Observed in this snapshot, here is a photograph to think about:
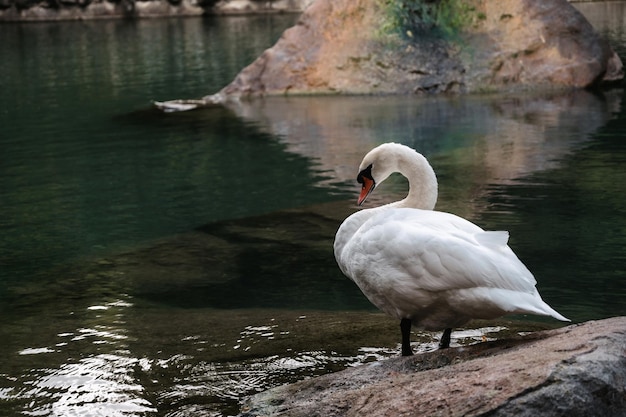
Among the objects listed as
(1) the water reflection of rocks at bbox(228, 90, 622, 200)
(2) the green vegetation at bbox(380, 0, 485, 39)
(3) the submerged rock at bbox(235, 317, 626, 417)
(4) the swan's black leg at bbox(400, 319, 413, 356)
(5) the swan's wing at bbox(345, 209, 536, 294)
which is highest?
(2) the green vegetation at bbox(380, 0, 485, 39)

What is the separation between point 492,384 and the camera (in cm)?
355

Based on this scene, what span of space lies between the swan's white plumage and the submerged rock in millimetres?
226

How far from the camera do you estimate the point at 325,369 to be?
5324mm

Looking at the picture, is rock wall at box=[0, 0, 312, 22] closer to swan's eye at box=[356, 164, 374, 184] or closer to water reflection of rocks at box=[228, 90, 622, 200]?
water reflection of rocks at box=[228, 90, 622, 200]

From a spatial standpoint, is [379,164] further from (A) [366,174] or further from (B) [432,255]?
(B) [432,255]

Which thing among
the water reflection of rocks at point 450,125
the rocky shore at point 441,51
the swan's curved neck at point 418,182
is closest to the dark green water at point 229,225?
the water reflection of rocks at point 450,125

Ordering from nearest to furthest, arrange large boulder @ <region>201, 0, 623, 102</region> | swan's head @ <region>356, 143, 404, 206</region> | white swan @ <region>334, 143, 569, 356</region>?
white swan @ <region>334, 143, 569, 356</region>, swan's head @ <region>356, 143, 404, 206</region>, large boulder @ <region>201, 0, 623, 102</region>

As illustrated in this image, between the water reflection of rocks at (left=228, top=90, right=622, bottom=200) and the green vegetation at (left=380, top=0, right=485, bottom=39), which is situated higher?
the green vegetation at (left=380, top=0, right=485, bottom=39)

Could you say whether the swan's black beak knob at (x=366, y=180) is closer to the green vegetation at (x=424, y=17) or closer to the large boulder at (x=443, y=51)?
the large boulder at (x=443, y=51)

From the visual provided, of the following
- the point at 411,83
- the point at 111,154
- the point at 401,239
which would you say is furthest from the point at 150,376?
the point at 411,83

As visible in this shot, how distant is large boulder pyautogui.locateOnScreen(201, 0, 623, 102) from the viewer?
16609 millimetres

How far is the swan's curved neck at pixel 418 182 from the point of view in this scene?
5.38 metres

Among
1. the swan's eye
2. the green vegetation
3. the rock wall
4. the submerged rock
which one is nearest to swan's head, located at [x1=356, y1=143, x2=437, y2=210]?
the swan's eye

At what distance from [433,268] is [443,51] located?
12897 mm
